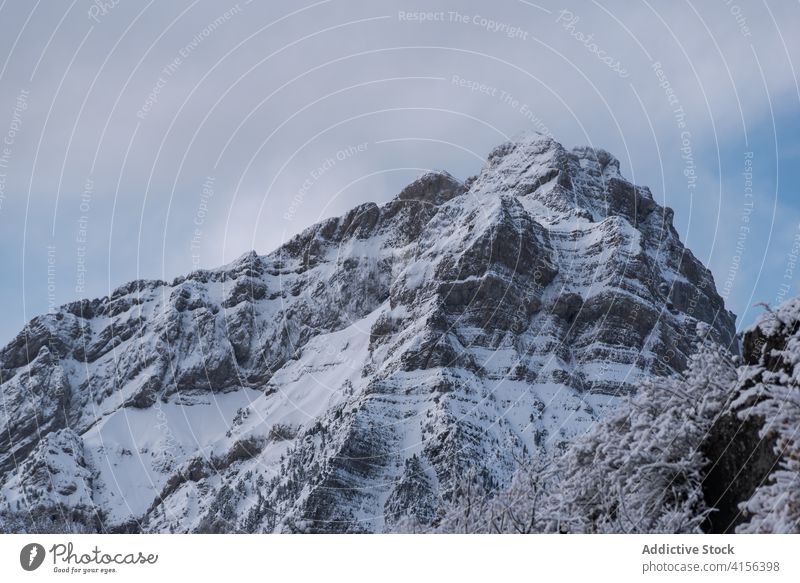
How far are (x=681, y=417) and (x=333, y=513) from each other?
169151mm

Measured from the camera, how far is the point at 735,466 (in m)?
17.3

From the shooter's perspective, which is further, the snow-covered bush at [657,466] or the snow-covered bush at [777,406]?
the snow-covered bush at [657,466]
